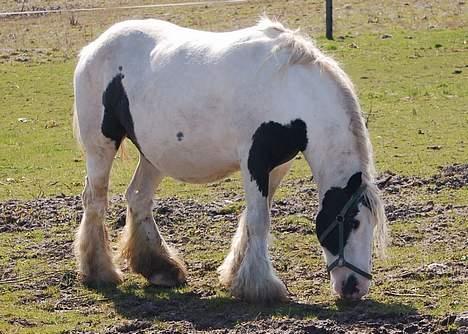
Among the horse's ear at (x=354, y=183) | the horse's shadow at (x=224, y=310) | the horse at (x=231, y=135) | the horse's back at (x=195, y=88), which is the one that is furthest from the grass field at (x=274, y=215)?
the horse's back at (x=195, y=88)

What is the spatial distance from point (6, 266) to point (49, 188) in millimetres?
3293

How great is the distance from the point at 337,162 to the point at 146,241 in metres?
2.02

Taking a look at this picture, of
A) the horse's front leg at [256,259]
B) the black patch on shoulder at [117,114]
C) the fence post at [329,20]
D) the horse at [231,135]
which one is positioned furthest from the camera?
the fence post at [329,20]

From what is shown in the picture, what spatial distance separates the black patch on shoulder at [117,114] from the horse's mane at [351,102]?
143 centimetres

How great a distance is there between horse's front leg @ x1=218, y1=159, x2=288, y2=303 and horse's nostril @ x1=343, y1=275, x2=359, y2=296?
476 millimetres

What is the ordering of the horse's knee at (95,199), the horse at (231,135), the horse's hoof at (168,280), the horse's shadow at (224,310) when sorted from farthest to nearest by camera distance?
1. the horse's knee at (95,199)
2. the horse's hoof at (168,280)
3. the horse at (231,135)
4. the horse's shadow at (224,310)

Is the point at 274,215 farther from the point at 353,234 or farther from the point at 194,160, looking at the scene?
the point at 353,234

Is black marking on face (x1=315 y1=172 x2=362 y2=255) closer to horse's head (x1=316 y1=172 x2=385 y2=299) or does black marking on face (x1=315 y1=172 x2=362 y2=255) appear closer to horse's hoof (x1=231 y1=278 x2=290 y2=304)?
horse's head (x1=316 y1=172 x2=385 y2=299)

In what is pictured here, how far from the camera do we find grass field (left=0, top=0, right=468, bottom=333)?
7.20 metres

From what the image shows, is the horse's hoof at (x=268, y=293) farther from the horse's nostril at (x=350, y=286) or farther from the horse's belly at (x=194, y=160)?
the horse's belly at (x=194, y=160)

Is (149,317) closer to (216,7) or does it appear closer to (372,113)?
(372,113)

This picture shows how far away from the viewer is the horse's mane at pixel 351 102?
7082 millimetres

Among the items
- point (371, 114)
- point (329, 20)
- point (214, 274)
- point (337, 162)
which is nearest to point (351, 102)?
point (337, 162)

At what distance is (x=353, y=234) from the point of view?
712 cm
